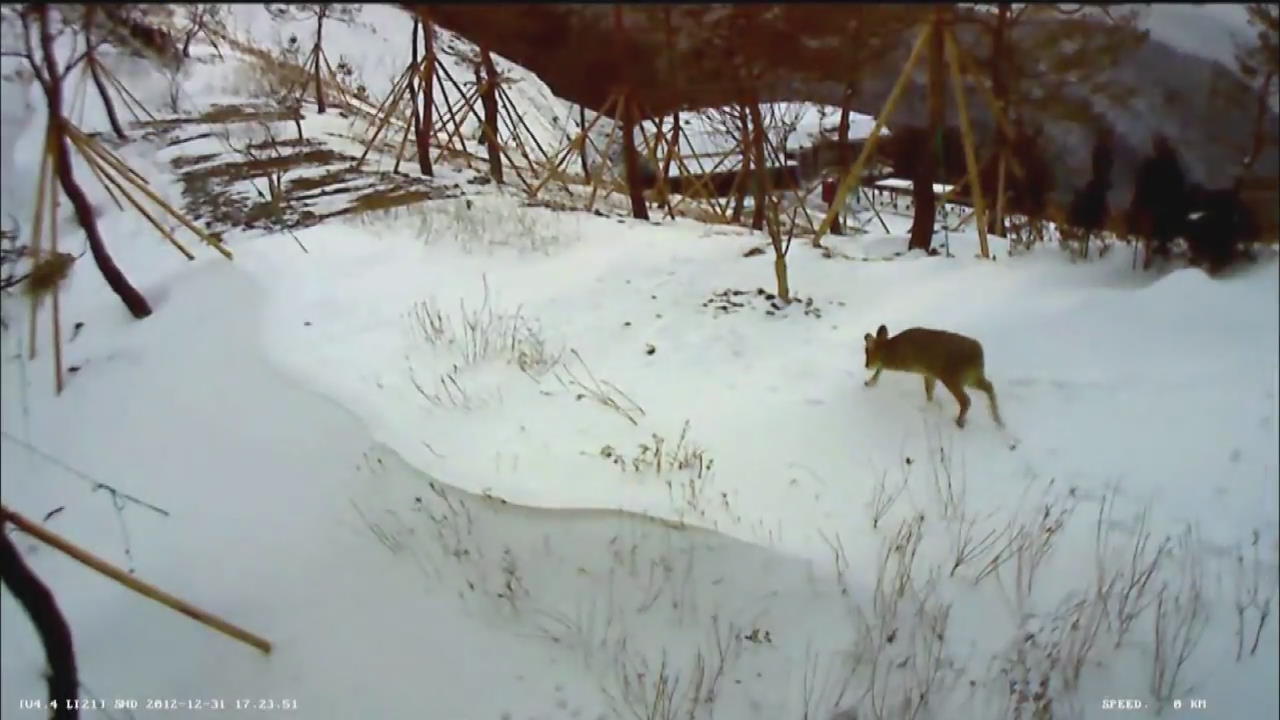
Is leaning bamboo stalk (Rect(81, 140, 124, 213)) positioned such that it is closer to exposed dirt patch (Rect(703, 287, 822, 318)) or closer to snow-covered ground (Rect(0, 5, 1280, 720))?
snow-covered ground (Rect(0, 5, 1280, 720))

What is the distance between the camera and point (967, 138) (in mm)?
1033

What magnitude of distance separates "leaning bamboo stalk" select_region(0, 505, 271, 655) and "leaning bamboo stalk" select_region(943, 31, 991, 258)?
122 centimetres

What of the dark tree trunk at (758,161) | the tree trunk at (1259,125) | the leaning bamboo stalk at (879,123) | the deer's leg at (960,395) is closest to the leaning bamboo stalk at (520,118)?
the dark tree trunk at (758,161)

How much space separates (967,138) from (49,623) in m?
1.36

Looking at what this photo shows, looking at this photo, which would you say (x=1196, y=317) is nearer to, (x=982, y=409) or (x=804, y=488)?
(x=982, y=409)

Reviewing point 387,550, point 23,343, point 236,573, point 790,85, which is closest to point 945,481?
point 790,85

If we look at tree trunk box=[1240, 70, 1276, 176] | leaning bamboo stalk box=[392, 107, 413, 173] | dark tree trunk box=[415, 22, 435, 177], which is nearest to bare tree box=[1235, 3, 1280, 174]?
tree trunk box=[1240, 70, 1276, 176]

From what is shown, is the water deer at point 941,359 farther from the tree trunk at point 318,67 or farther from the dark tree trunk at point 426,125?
the dark tree trunk at point 426,125

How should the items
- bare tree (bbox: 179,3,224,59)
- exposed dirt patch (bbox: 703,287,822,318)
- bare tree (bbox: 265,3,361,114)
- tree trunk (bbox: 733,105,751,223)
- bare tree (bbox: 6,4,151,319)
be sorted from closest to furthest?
bare tree (bbox: 179,3,224,59) → bare tree (bbox: 6,4,151,319) → bare tree (bbox: 265,3,361,114) → tree trunk (bbox: 733,105,751,223) → exposed dirt patch (bbox: 703,287,822,318)

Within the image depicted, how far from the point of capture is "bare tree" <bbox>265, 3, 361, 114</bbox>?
969 mm

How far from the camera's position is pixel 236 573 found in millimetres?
1358

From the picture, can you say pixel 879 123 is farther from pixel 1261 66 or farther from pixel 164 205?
pixel 164 205

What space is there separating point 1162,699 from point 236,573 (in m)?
1.43

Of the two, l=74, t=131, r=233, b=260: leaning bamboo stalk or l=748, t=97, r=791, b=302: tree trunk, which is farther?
l=748, t=97, r=791, b=302: tree trunk
